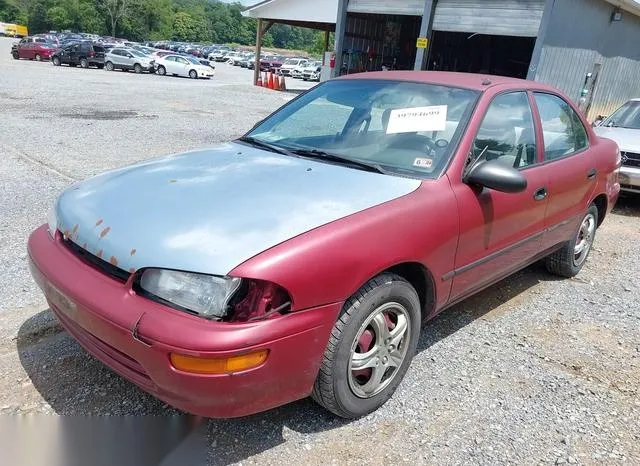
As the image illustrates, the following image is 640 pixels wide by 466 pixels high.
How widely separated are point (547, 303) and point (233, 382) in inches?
119

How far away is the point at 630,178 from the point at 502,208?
193 inches

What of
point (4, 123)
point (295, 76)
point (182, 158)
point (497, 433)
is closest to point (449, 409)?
point (497, 433)

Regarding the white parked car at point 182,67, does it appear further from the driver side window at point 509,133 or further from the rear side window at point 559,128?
the driver side window at point 509,133

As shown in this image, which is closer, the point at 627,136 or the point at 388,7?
the point at 627,136

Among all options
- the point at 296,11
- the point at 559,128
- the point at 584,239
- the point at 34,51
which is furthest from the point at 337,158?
the point at 34,51

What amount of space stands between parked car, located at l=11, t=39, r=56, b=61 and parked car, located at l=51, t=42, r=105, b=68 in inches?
90.1

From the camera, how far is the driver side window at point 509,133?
10.6 feet

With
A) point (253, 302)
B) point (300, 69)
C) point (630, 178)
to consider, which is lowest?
point (300, 69)

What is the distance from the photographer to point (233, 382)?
2.04 metres

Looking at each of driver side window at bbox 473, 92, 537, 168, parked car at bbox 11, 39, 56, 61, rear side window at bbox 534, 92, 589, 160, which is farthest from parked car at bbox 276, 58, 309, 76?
driver side window at bbox 473, 92, 537, 168

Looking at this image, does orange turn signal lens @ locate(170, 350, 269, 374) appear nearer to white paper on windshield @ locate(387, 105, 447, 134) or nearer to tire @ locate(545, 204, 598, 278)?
white paper on windshield @ locate(387, 105, 447, 134)

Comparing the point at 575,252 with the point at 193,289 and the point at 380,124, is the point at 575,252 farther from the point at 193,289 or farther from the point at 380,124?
the point at 193,289

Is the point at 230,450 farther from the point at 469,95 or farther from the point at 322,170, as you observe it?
the point at 469,95

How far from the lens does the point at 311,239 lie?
2.22 metres
